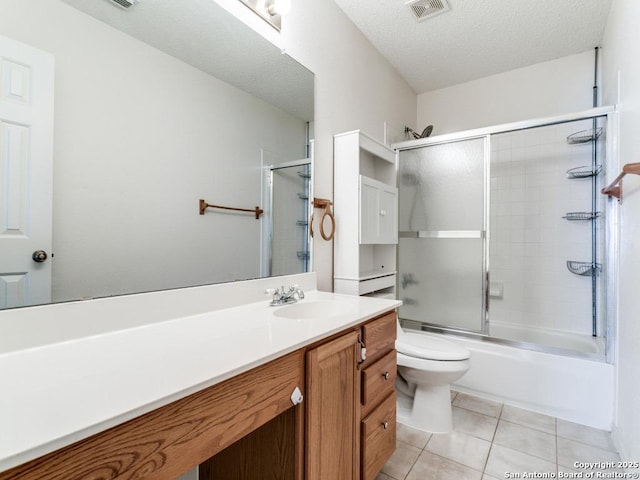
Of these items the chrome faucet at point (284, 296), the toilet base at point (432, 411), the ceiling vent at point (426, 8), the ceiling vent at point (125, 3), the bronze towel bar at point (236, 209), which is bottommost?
the toilet base at point (432, 411)

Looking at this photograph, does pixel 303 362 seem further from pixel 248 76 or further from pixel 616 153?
pixel 616 153

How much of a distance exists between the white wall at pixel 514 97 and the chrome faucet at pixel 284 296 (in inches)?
93.7

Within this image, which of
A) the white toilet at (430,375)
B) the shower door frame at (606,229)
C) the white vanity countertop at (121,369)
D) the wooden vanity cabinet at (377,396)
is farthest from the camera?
the shower door frame at (606,229)

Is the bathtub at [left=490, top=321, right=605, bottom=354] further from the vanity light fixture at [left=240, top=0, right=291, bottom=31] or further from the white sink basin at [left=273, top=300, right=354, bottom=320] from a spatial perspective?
the vanity light fixture at [left=240, top=0, right=291, bottom=31]

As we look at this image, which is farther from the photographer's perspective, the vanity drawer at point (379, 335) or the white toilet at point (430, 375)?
the white toilet at point (430, 375)

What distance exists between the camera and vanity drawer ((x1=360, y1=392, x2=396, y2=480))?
1.17 meters

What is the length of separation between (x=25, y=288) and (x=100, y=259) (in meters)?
0.18

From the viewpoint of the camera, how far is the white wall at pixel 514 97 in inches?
97.6

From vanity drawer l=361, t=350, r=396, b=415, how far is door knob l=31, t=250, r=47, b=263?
40.6 inches

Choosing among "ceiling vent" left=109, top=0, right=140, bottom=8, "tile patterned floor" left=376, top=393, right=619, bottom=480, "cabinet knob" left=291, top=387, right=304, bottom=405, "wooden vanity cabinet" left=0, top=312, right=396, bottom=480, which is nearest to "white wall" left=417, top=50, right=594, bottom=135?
"tile patterned floor" left=376, top=393, right=619, bottom=480

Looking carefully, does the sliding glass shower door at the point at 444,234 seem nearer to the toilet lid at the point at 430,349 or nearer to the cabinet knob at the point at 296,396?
the toilet lid at the point at 430,349

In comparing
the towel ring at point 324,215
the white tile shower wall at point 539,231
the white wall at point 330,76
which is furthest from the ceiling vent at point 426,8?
the towel ring at point 324,215

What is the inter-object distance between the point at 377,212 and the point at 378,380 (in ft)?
3.57

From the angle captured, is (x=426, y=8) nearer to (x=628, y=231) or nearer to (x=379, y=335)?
(x=628, y=231)
